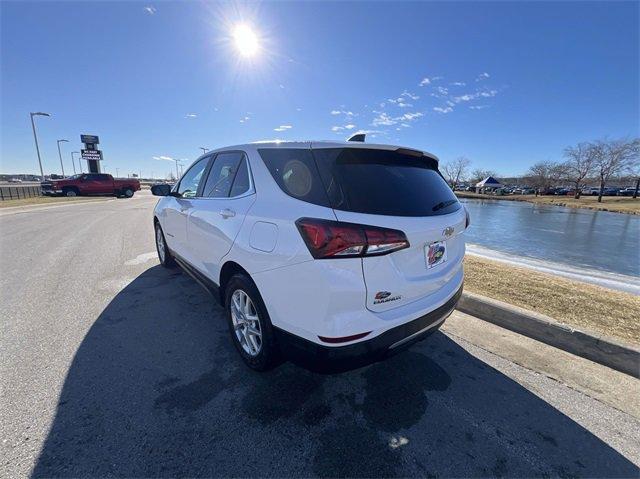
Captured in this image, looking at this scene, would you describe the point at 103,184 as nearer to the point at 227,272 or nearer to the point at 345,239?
the point at 227,272

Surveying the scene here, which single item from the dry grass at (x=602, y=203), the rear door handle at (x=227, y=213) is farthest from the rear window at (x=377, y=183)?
the dry grass at (x=602, y=203)

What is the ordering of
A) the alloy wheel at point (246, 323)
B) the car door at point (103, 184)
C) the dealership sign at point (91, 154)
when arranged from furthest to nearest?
the dealership sign at point (91, 154) < the car door at point (103, 184) < the alloy wheel at point (246, 323)

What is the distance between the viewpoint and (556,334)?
3.12 m

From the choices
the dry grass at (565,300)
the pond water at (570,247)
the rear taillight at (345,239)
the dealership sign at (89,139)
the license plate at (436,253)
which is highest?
the dealership sign at (89,139)

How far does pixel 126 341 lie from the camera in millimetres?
3061

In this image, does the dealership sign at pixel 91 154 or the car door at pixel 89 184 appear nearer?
the car door at pixel 89 184

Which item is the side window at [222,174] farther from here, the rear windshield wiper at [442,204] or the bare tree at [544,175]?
the bare tree at [544,175]

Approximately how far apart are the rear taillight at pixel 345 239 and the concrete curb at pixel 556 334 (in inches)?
95.7

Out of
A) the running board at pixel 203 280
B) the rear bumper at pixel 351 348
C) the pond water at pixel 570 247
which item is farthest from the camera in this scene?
the pond water at pixel 570 247

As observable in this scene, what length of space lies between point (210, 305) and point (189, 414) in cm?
187

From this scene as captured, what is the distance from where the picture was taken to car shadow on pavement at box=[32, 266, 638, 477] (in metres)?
1.82

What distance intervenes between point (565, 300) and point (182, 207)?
5147 mm

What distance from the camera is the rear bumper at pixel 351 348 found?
1925 mm

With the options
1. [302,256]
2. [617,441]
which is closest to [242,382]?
[302,256]
